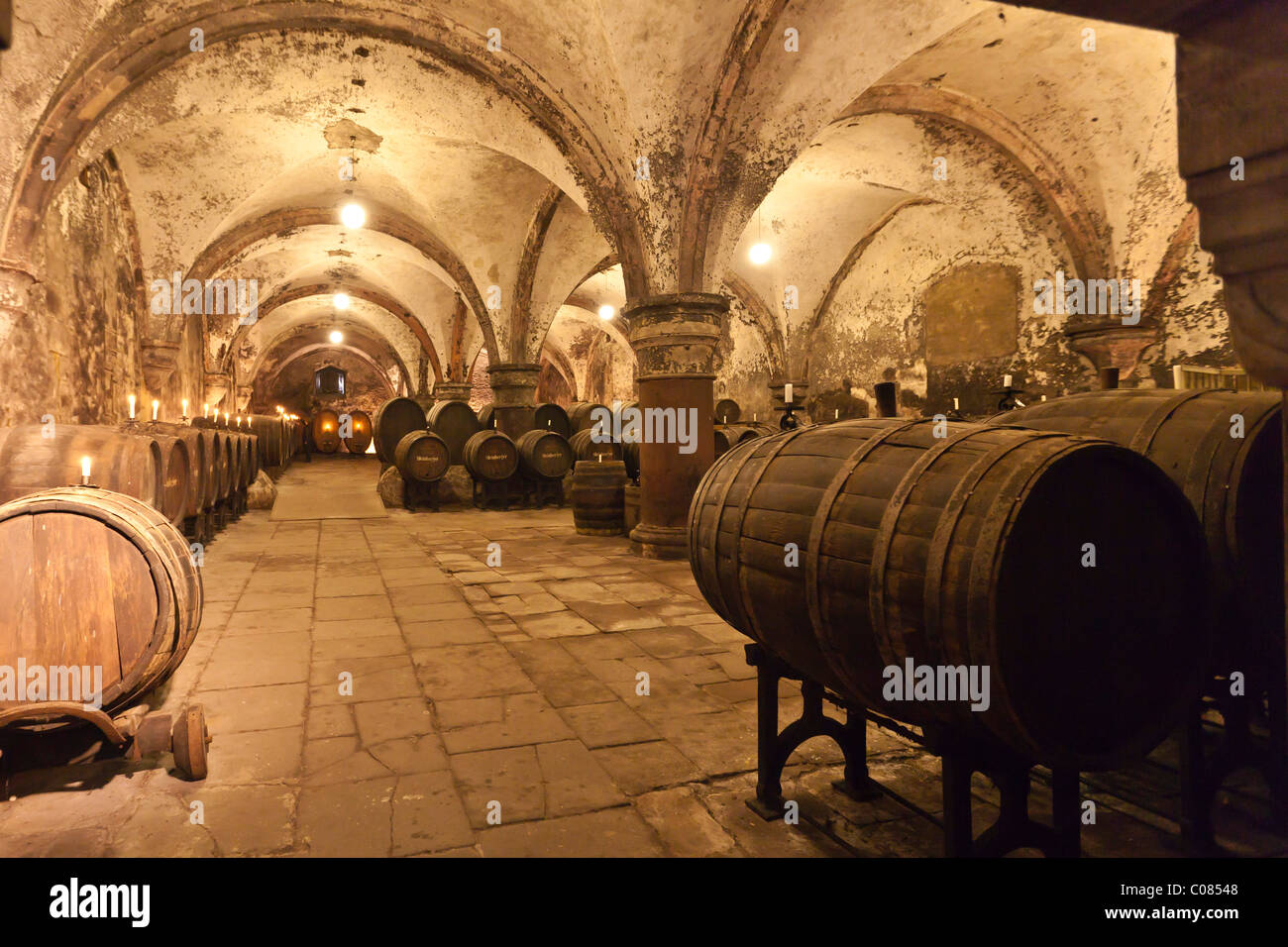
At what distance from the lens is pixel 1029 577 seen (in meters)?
1.63

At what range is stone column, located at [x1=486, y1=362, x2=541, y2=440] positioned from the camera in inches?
500

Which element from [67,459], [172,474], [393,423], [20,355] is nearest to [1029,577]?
[67,459]

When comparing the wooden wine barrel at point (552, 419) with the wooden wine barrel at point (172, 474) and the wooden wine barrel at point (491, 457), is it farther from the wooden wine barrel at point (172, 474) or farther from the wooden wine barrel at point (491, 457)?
the wooden wine barrel at point (172, 474)

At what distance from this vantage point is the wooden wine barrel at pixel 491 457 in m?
11.0

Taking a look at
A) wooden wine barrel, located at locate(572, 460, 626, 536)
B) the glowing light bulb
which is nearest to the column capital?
wooden wine barrel, located at locate(572, 460, 626, 536)

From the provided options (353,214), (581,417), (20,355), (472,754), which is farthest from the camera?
(581,417)

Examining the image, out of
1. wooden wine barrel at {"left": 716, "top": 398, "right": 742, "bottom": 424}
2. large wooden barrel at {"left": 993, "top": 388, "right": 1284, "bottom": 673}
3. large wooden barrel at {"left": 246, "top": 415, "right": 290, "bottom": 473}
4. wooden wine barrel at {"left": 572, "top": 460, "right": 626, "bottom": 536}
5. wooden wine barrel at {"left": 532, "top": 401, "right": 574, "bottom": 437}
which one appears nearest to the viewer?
large wooden barrel at {"left": 993, "top": 388, "right": 1284, "bottom": 673}

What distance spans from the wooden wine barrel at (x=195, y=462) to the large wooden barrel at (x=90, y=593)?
12.6 feet

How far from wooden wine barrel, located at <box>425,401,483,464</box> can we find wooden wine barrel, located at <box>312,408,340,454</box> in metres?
19.0

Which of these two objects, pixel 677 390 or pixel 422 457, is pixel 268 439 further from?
pixel 677 390

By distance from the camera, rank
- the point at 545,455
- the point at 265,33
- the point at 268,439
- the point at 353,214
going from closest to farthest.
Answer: the point at 265,33
the point at 353,214
the point at 545,455
the point at 268,439

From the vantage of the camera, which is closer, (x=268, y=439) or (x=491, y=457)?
(x=491, y=457)

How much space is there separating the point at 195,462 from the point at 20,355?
66.6 inches

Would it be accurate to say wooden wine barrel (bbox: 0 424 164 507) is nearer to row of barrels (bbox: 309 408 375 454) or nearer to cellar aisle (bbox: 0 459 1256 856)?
cellar aisle (bbox: 0 459 1256 856)
